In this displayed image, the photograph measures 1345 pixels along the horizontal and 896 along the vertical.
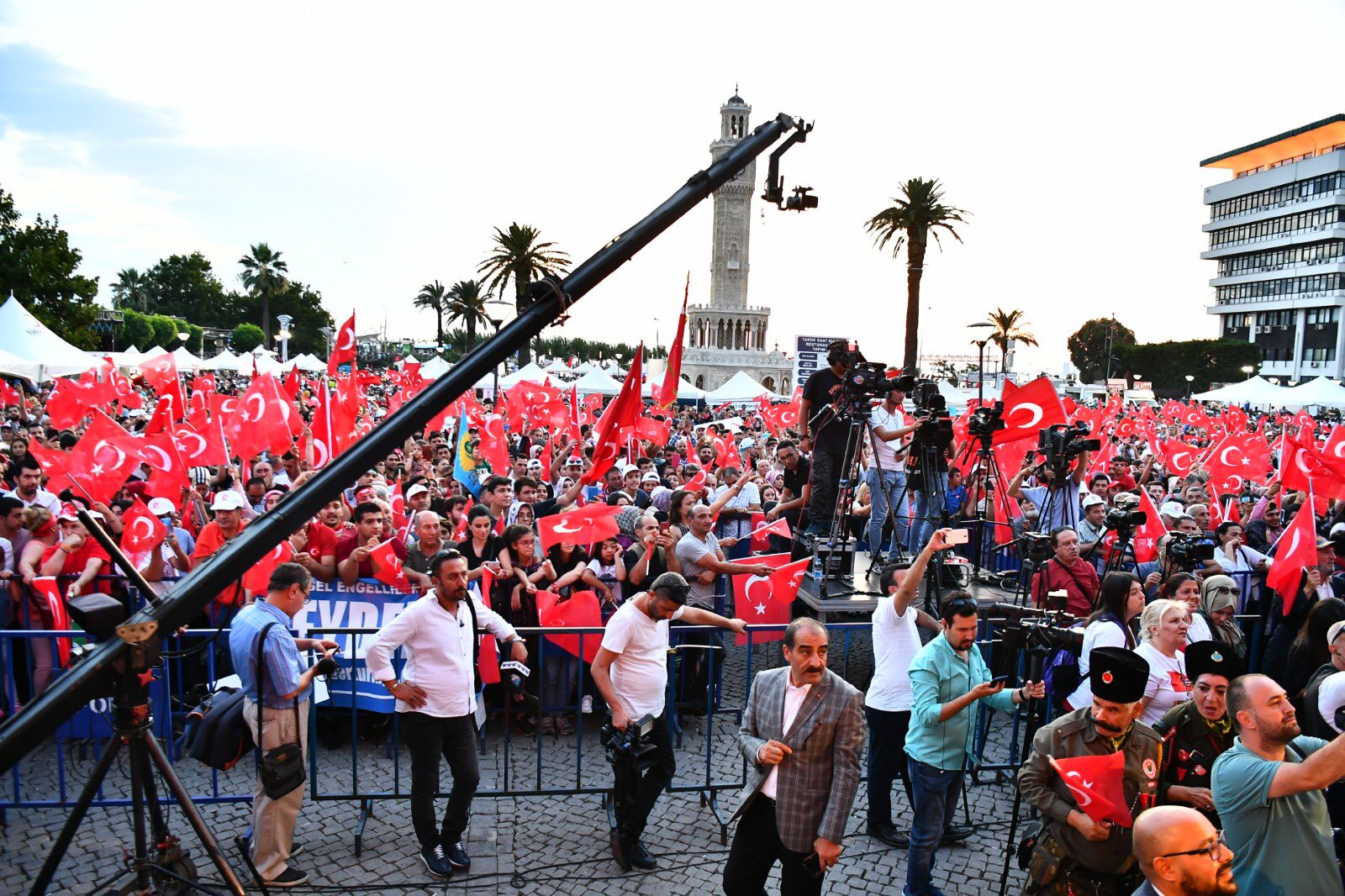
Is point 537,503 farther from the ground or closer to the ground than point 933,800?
farther from the ground

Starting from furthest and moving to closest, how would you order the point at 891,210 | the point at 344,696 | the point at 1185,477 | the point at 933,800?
the point at 891,210, the point at 1185,477, the point at 344,696, the point at 933,800

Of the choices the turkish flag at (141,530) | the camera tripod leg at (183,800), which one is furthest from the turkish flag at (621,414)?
the turkish flag at (141,530)

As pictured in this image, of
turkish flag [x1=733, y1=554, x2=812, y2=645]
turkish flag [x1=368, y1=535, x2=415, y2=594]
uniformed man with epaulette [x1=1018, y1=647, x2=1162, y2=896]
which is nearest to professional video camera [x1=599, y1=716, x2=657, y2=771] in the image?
uniformed man with epaulette [x1=1018, y1=647, x2=1162, y2=896]

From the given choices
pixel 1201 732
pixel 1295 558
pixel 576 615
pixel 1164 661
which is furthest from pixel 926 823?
pixel 1295 558

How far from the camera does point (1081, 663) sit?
5383 millimetres

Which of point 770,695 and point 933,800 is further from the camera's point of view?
point 933,800

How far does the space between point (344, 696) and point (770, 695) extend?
3.81m

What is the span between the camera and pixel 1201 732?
161 inches

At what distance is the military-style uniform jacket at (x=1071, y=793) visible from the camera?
358cm

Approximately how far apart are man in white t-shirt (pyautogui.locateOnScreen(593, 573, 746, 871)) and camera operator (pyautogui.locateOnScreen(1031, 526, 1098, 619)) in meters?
3.41

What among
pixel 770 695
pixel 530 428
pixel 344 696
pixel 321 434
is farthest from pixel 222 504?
pixel 530 428

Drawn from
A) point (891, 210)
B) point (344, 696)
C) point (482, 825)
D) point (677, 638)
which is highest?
point (891, 210)

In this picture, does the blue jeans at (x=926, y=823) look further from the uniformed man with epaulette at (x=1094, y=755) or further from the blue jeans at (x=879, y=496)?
the blue jeans at (x=879, y=496)

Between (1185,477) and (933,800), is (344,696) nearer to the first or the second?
(933,800)
